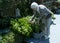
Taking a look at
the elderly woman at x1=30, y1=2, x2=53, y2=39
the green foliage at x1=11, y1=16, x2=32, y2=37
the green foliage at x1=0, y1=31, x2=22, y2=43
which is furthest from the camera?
the green foliage at x1=11, y1=16, x2=32, y2=37

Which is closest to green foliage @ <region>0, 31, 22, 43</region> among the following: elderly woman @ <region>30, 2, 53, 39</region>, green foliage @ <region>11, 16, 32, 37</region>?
green foliage @ <region>11, 16, 32, 37</region>

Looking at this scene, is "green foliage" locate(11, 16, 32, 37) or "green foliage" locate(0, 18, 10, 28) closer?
"green foliage" locate(11, 16, 32, 37)

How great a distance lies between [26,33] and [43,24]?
0.59 m

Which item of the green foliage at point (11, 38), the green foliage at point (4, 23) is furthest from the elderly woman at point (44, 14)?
the green foliage at point (4, 23)

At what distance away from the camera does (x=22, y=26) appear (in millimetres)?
5930

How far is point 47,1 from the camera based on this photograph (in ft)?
30.7

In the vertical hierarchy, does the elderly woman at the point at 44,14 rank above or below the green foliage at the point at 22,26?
above

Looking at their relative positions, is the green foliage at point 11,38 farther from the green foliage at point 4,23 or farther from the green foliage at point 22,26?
the green foliage at point 4,23

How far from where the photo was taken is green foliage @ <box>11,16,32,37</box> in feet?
18.9

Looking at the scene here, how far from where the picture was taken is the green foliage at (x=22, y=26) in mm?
5750

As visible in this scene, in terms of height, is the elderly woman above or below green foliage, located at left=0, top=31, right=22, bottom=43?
above

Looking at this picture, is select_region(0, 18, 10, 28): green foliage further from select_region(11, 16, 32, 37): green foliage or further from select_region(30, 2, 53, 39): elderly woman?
select_region(30, 2, 53, 39): elderly woman

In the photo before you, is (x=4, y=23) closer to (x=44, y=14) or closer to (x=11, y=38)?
(x=11, y=38)

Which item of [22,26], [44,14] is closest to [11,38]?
[22,26]
